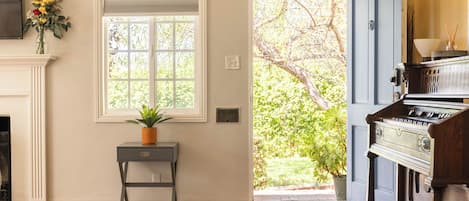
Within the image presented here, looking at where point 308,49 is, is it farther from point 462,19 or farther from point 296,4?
point 462,19

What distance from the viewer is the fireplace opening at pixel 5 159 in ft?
14.3

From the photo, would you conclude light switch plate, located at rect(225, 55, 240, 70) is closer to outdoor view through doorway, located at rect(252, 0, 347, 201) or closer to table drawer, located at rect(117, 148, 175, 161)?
table drawer, located at rect(117, 148, 175, 161)

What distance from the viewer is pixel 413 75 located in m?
2.92

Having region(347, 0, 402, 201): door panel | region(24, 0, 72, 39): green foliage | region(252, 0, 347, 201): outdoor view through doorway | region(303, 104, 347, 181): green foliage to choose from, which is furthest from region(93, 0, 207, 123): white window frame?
region(252, 0, 347, 201): outdoor view through doorway

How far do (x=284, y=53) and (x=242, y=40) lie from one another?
80.5 inches

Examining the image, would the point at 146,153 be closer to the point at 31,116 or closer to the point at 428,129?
the point at 31,116

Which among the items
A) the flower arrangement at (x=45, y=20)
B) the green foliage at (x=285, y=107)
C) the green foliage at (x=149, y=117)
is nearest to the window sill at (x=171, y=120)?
the green foliage at (x=149, y=117)

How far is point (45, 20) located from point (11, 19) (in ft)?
1.12

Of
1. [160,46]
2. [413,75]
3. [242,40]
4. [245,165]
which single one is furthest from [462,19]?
[160,46]

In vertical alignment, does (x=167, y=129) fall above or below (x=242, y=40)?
below

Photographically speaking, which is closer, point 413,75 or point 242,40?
point 413,75

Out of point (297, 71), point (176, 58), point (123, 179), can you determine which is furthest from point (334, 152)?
point (123, 179)

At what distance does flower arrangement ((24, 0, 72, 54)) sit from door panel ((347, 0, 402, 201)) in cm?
247

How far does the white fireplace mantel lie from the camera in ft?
14.2
